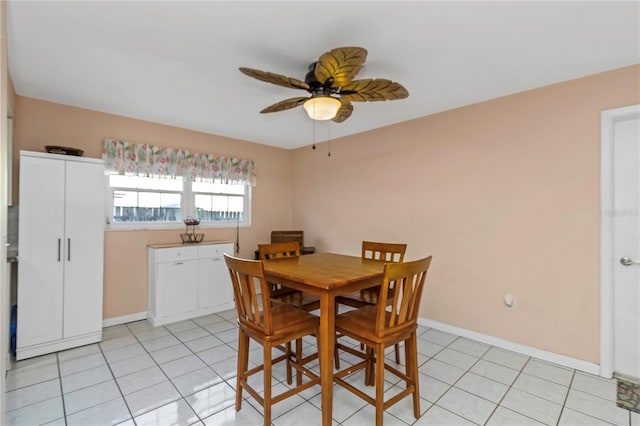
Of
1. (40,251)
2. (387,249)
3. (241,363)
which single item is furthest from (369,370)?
(40,251)

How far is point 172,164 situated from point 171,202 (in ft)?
1.70

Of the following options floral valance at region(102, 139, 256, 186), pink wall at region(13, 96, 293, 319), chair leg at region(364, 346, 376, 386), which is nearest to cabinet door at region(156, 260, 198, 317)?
pink wall at region(13, 96, 293, 319)

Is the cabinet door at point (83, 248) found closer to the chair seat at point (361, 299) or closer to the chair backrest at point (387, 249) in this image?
the chair seat at point (361, 299)

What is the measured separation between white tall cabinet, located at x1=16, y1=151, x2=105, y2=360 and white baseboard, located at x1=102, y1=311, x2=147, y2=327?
0.46 meters

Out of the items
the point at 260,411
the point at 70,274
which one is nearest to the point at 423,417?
the point at 260,411

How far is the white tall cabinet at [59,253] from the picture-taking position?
2666 mm

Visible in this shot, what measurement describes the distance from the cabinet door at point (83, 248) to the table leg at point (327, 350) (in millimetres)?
2570

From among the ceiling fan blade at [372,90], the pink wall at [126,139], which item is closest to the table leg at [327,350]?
the ceiling fan blade at [372,90]

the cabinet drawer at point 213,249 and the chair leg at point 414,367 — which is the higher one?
the cabinet drawer at point 213,249

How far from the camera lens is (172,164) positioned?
388 cm

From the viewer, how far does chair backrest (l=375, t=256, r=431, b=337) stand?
1676mm

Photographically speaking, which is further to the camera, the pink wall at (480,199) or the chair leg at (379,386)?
the pink wall at (480,199)

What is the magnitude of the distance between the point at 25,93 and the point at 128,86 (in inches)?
43.3

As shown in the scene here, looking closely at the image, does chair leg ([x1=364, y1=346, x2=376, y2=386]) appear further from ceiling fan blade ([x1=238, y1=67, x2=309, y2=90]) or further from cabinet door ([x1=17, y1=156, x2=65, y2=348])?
cabinet door ([x1=17, y1=156, x2=65, y2=348])
